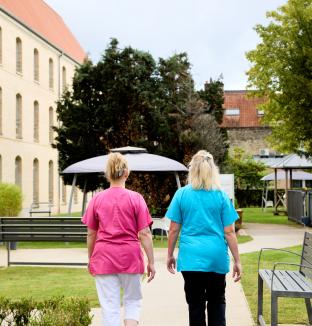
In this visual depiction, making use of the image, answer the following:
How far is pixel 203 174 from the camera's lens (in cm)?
615

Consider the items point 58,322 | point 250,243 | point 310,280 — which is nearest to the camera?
point 58,322

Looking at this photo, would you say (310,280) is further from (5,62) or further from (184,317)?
(5,62)

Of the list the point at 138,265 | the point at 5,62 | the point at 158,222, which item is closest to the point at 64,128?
the point at 158,222

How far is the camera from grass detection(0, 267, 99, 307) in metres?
10.0

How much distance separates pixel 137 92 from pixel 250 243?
9.10 metres

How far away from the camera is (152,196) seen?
26422 millimetres

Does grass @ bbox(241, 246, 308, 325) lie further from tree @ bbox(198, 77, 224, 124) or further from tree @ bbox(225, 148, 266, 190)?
Answer: tree @ bbox(225, 148, 266, 190)

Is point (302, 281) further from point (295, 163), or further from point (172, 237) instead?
point (295, 163)

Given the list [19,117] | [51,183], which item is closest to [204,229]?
[19,117]

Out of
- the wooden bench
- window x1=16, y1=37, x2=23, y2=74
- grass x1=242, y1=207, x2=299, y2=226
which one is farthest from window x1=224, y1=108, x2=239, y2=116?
the wooden bench

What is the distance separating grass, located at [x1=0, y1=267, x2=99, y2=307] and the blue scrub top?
3.10 metres

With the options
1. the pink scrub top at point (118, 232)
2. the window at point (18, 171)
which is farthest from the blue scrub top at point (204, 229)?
the window at point (18, 171)

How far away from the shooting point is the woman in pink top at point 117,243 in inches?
239

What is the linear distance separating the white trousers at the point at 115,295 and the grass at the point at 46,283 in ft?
9.07
